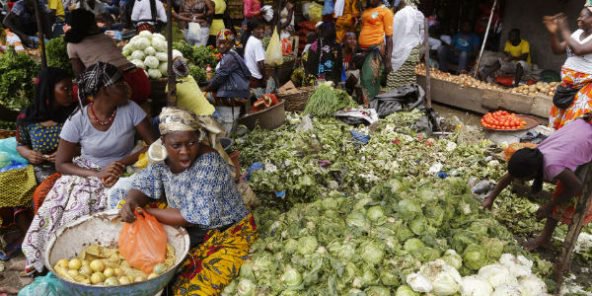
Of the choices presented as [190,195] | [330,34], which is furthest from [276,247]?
[330,34]

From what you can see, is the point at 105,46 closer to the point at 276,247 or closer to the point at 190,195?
the point at 190,195

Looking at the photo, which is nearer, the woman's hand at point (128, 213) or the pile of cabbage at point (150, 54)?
the woman's hand at point (128, 213)

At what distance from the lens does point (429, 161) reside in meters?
5.45

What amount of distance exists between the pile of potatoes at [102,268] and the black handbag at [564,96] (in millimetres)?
4169

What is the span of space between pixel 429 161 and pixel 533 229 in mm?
1588

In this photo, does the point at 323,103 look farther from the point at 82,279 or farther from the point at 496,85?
the point at 82,279

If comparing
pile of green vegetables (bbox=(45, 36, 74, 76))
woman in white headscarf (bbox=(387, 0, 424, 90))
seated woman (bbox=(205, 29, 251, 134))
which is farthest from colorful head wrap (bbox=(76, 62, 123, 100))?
woman in white headscarf (bbox=(387, 0, 424, 90))

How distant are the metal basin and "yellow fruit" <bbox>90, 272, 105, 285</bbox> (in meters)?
0.11

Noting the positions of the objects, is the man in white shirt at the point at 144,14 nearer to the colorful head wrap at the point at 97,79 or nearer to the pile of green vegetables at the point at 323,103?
the pile of green vegetables at the point at 323,103

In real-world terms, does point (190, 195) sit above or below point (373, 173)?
above

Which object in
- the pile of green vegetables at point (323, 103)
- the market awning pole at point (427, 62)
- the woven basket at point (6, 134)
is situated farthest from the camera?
the market awning pole at point (427, 62)

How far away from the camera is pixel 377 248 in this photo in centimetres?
262

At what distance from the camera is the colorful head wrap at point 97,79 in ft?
9.87

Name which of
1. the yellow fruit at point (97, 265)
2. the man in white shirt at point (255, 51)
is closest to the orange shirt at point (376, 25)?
the man in white shirt at point (255, 51)
